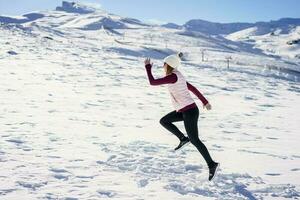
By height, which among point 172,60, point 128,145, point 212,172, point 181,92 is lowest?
point 128,145

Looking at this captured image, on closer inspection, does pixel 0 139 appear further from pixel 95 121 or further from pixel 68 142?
pixel 95 121

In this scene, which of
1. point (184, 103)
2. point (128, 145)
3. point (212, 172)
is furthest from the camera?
point (128, 145)

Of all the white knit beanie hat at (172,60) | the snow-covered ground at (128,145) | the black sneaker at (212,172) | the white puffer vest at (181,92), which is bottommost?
the snow-covered ground at (128,145)

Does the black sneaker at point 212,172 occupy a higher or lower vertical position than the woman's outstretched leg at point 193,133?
lower

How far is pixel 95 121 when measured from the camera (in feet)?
39.9

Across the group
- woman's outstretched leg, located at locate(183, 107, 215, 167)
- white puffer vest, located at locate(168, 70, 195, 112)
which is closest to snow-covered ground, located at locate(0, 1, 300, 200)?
woman's outstretched leg, located at locate(183, 107, 215, 167)

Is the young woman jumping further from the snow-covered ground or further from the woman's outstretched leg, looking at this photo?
the snow-covered ground

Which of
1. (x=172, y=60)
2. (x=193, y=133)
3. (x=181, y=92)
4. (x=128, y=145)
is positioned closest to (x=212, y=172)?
(x=193, y=133)

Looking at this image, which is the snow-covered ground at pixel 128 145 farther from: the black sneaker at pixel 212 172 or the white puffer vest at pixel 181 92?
the white puffer vest at pixel 181 92

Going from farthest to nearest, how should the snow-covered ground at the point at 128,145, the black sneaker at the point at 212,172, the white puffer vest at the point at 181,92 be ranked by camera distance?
the white puffer vest at the point at 181,92, the black sneaker at the point at 212,172, the snow-covered ground at the point at 128,145

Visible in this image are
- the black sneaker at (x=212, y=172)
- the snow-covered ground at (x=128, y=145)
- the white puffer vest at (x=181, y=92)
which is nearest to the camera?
the snow-covered ground at (x=128, y=145)

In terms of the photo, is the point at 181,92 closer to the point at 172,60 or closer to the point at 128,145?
the point at 172,60

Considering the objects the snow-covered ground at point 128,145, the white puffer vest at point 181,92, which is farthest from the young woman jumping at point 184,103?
the snow-covered ground at point 128,145

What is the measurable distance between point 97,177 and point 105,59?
2703 cm
